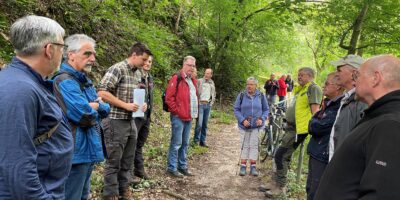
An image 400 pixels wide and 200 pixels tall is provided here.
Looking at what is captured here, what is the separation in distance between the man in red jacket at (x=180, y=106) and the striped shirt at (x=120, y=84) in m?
1.58

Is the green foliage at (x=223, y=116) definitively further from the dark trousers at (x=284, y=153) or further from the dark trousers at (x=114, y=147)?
the dark trousers at (x=114, y=147)

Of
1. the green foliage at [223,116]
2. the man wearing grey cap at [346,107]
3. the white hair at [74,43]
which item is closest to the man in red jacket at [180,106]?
the white hair at [74,43]

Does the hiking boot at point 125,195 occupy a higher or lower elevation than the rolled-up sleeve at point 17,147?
lower

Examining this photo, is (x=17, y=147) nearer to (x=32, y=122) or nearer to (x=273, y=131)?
(x=32, y=122)

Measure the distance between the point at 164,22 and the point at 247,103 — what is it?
33.2 feet

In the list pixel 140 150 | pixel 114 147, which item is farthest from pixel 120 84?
pixel 140 150

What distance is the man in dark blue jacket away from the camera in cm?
395

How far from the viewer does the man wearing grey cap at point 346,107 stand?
3305 mm

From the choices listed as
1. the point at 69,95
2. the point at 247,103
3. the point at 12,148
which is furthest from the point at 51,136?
the point at 247,103

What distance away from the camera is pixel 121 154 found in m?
4.61

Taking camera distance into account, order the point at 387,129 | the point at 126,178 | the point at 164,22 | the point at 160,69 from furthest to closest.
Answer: the point at 164,22
the point at 160,69
the point at 126,178
the point at 387,129

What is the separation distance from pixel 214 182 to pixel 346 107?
3.82 metres

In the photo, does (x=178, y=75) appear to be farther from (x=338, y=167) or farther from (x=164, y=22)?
(x=164, y=22)

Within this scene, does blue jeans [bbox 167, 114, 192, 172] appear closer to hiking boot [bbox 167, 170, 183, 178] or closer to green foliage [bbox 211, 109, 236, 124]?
hiking boot [bbox 167, 170, 183, 178]
